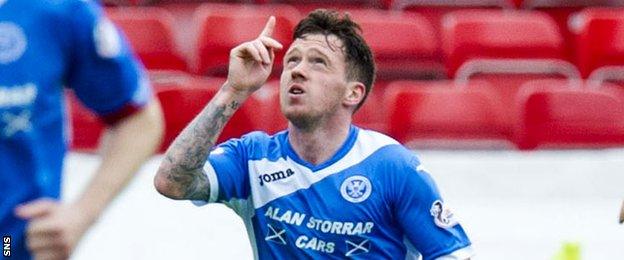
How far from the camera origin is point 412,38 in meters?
8.05

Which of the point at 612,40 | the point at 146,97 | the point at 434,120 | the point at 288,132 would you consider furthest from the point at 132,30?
the point at 146,97

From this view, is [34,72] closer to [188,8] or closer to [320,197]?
[320,197]

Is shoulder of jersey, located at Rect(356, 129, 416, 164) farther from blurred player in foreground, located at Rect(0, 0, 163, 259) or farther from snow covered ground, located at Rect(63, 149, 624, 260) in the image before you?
blurred player in foreground, located at Rect(0, 0, 163, 259)

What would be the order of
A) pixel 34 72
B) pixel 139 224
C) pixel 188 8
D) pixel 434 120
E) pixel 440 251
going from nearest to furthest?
pixel 34 72 < pixel 440 251 < pixel 139 224 < pixel 434 120 < pixel 188 8

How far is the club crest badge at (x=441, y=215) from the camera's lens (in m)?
4.30

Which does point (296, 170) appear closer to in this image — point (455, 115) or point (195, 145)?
point (195, 145)

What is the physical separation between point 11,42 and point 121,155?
27cm

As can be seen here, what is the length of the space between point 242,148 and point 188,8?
434cm

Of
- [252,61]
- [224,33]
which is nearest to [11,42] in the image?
[252,61]

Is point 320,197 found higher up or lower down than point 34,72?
lower down

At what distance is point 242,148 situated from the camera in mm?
4496

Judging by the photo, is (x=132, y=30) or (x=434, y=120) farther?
(x=132, y=30)

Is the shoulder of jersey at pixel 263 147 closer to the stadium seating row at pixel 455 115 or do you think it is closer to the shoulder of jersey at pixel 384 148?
the shoulder of jersey at pixel 384 148

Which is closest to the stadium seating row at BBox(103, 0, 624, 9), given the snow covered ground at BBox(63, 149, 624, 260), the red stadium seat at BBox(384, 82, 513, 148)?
the red stadium seat at BBox(384, 82, 513, 148)
